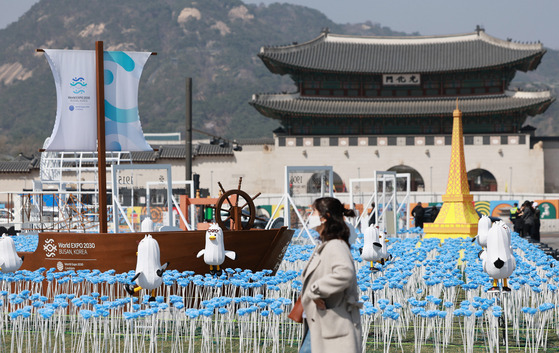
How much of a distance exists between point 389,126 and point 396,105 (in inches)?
56.5

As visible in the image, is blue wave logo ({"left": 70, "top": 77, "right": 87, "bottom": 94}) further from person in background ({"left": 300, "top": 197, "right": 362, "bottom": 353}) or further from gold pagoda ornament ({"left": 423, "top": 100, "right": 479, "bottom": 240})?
gold pagoda ornament ({"left": 423, "top": 100, "right": 479, "bottom": 240})

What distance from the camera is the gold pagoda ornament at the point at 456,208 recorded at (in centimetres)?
1892

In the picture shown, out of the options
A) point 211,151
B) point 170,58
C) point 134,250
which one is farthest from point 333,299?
point 170,58

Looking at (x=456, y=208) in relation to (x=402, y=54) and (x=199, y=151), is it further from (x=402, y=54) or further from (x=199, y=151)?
(x=402, y=54)

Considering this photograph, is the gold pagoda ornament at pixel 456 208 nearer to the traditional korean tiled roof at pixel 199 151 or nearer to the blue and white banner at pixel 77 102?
the blue and white banner at pixel 77 102

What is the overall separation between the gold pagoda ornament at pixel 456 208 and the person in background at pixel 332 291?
14144mm

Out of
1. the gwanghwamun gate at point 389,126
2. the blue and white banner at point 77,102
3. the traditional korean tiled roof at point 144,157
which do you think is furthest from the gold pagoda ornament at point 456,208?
the traditional korean tiled roof at point 144,157

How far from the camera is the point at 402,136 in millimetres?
45250

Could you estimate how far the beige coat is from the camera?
5.18 metres

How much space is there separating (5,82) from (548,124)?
101 meters

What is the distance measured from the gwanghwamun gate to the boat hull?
31232mm

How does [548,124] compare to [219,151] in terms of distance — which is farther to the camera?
[548,124]

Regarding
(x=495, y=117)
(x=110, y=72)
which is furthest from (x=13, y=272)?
(x=495, y=117)

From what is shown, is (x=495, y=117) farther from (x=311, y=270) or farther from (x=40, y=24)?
(x=40, y=24)
